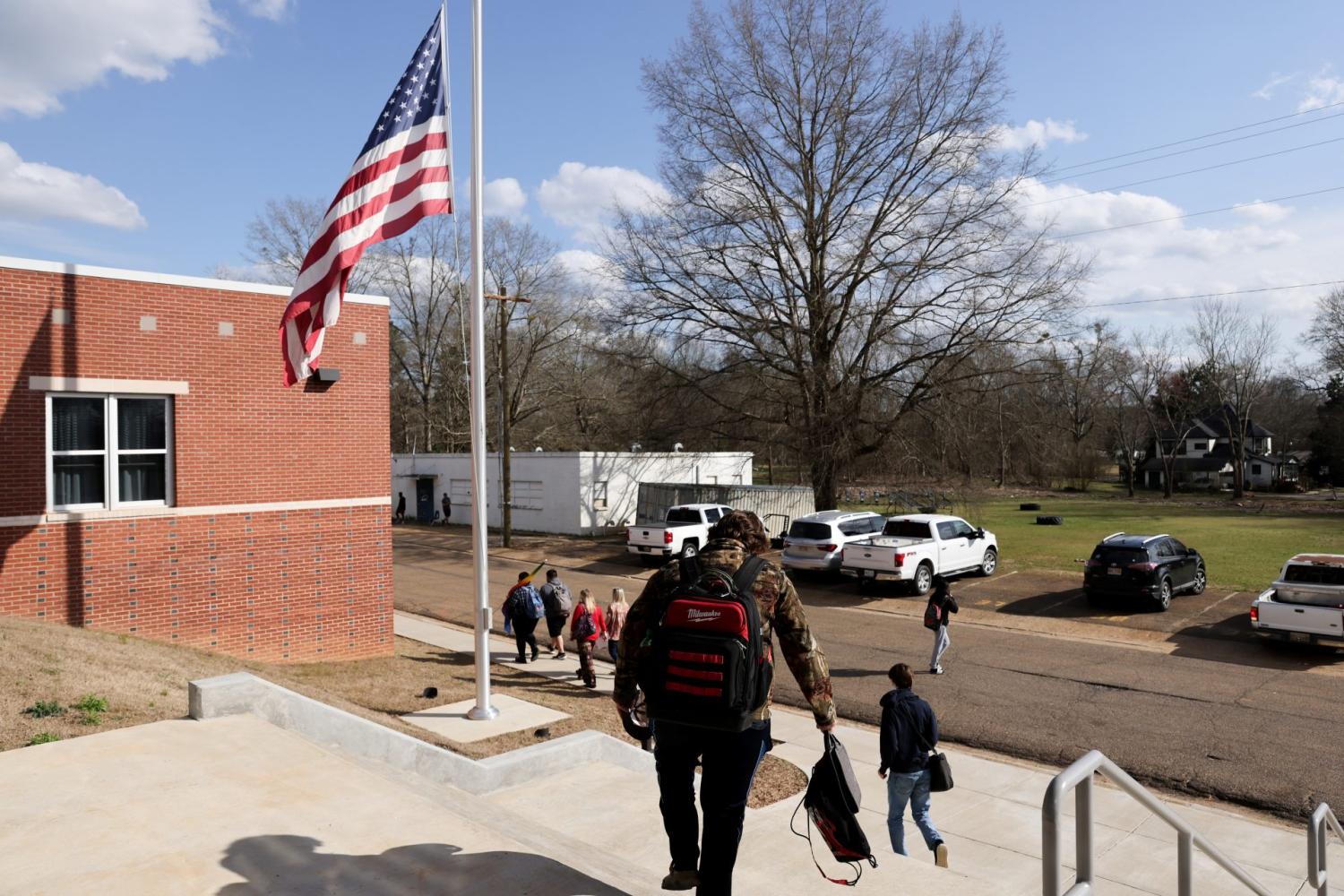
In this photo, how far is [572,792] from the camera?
22.5 feet

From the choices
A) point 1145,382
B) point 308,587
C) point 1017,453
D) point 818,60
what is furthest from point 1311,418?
point 308,587

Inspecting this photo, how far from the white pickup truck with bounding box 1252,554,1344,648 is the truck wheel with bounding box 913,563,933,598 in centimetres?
730

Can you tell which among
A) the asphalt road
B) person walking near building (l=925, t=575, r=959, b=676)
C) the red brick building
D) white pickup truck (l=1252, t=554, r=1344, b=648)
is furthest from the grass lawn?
the red brick building

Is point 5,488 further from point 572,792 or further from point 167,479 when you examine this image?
point 572,792


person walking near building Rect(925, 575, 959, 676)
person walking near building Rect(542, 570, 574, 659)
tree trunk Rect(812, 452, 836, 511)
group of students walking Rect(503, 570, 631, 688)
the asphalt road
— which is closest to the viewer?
the asphalt road

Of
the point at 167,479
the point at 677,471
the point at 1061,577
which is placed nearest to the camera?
the point at 167,479

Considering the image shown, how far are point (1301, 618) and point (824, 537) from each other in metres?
10.6

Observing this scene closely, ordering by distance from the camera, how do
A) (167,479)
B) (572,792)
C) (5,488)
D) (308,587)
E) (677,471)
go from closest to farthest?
(572,792) < (5,488) < (167,479) < (308,587) < (677,471)

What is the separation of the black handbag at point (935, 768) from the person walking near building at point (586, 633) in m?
7.48

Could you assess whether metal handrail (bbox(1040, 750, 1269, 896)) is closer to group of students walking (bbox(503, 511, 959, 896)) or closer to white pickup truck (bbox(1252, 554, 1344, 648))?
group of students walking (bbox(503, 511, 959, 896))

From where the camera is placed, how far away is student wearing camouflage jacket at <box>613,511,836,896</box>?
3.74 meters

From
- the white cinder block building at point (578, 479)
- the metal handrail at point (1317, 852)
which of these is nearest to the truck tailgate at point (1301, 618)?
the metal handrail at point (1317, 852)

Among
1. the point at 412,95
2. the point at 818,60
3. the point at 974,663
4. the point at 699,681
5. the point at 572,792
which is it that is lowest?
the point at 974,663

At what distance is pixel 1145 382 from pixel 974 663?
64519 millimetres
